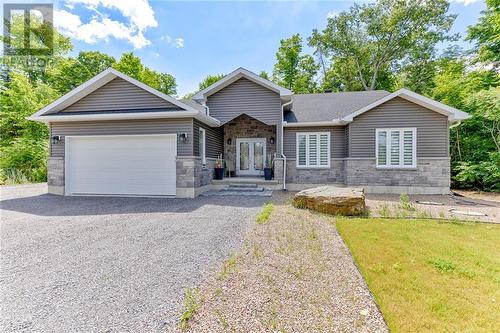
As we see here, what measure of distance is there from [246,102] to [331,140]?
449 centimetres

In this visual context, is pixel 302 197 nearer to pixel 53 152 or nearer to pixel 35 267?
pixel 35 267

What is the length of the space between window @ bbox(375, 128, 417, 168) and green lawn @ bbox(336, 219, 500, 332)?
16.1 feet

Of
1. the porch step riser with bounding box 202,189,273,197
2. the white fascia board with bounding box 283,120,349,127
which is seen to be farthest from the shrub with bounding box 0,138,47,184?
the white fascia board with bounding box 283,120,349,127

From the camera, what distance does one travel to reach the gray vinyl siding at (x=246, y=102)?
11.8 metres

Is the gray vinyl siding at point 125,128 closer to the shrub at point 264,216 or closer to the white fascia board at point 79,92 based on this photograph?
the white fascia board at point 79,92

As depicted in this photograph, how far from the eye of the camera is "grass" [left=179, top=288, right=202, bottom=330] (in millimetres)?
2349

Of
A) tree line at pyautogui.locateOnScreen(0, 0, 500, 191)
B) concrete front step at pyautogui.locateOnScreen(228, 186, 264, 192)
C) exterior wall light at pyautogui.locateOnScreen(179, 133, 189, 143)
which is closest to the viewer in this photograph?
exterior wall light at pyautogui.locateOnScreen(179, 133, 189, 143)

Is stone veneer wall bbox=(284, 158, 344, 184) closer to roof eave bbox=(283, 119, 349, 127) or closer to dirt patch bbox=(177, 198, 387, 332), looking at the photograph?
roof eave bbox=(283, 119, 349, 127)

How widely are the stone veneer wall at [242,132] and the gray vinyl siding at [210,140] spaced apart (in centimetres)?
54

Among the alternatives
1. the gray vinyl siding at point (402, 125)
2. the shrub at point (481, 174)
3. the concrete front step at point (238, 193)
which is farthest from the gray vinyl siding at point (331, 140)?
the shrub at point (481, 174)

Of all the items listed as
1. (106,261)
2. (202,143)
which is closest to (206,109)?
(202,143)

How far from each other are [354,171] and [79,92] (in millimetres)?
12121

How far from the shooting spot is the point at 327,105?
13602mm

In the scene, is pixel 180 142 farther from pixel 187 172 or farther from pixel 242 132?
pixel 242 132
